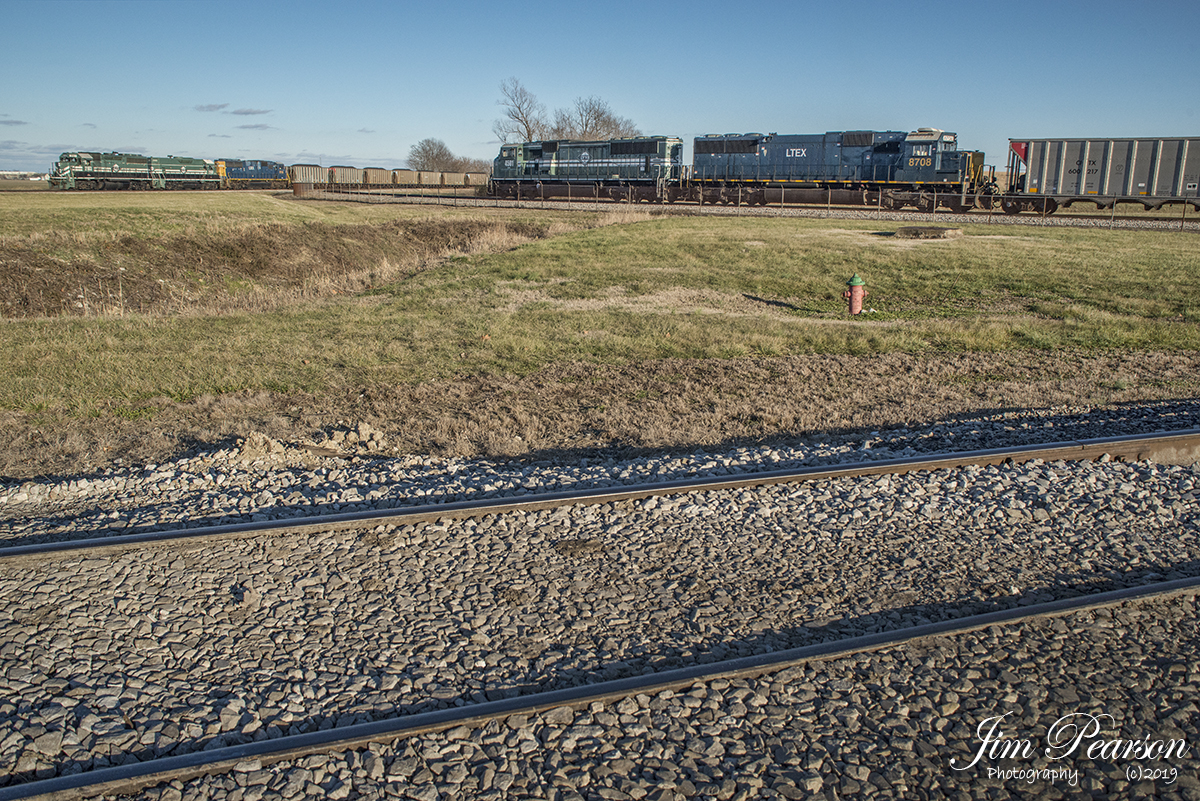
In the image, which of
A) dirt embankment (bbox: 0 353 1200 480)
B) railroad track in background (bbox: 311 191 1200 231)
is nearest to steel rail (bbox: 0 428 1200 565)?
dirt embankment (bbox: 0 353 1200 480)

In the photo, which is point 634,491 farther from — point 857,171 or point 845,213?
point 857,171

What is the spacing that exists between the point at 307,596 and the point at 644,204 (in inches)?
1562

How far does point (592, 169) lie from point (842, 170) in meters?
15.0

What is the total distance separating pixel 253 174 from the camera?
2894 inches

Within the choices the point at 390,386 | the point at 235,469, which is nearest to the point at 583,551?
the point at 235,469

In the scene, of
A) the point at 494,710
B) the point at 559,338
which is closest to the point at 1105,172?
the point at 559,338

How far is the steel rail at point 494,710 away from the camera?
2.62 meters

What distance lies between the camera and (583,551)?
14.9 feet

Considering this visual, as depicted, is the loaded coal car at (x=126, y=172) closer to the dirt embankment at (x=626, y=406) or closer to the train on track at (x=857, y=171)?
the train on track at (x=857, y=171)

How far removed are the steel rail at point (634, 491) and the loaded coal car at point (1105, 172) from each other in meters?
31.1

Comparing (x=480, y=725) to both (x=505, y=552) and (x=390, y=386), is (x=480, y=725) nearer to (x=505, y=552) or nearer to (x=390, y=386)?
(x=505, y=552)

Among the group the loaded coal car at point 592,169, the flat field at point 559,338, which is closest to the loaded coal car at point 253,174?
the loaded coal car at point 592,169

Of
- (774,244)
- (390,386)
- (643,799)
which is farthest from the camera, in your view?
(774,244)

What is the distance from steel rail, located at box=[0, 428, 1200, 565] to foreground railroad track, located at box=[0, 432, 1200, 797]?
1.1 inches
